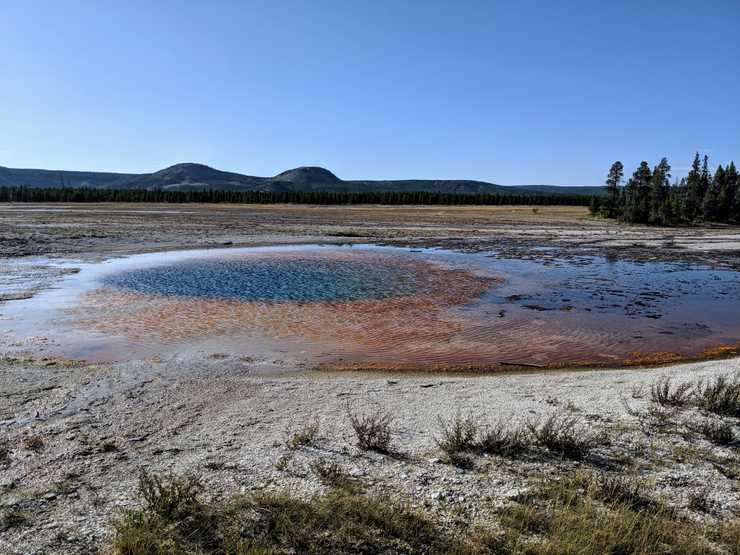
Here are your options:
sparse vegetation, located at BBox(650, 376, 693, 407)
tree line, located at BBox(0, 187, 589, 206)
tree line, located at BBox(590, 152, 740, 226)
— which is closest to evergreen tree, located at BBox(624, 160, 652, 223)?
tree line, located at BBox(590, 152, 740, 226)

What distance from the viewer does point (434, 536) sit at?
4.86 metres

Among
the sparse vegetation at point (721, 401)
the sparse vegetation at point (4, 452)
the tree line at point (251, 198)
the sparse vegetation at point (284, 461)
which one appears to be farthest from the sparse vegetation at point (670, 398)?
the tree line at point (251, 198)

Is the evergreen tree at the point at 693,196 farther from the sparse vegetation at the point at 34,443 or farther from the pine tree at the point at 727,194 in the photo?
the sparse vegetation at the point at 34,443

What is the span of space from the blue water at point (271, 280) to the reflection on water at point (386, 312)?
0.08m

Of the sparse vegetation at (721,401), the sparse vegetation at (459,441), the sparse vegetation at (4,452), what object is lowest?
the sparse vegetation at (4,452)

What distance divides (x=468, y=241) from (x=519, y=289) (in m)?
20.9

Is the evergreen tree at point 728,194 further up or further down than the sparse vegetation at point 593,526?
further up

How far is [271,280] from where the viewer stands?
22.7 m

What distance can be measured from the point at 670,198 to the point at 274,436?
73993 millimetres

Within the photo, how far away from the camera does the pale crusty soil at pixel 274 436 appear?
557cm

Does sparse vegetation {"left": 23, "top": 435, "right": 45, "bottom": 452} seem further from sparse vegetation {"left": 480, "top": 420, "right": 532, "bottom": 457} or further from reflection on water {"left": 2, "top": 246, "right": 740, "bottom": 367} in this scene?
sparse vegetation {"left": 480, "top": 420, "right": 532, "bottom": 457}

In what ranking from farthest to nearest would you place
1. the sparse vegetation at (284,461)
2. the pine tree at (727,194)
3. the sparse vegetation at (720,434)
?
1. the pine tree at (727,194)
2. the sparse vegetation at (720,434)
3. the sparse vegetation at (284,461)

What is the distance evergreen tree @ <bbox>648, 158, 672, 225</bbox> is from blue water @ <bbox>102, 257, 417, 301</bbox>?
5178 centimetres

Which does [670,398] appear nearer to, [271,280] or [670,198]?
[271,280]
